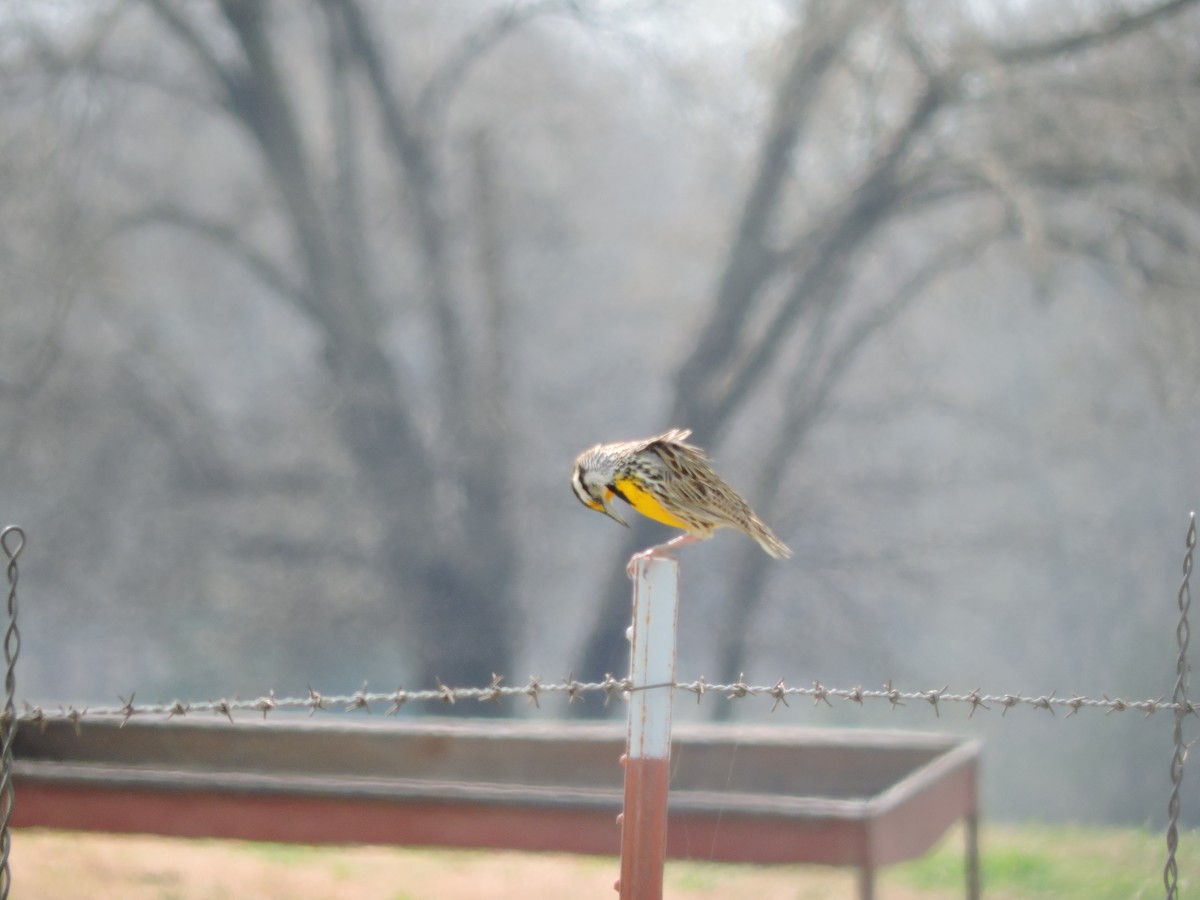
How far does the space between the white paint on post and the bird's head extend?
3.09ft

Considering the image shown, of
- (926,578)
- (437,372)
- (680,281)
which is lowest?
(926,578)

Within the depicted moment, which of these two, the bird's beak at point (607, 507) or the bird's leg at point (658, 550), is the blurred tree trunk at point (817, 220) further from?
the bird's leg at point (658, 550)

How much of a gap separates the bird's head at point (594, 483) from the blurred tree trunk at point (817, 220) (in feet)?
28.2

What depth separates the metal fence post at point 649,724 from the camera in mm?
2600

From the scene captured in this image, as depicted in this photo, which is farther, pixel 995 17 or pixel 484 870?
pixel 995 17

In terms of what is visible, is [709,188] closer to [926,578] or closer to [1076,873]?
[926,578]

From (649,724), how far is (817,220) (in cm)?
1049

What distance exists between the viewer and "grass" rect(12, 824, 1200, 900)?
4.64 m

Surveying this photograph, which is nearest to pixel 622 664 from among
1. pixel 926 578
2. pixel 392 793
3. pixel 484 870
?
pixel 926 578

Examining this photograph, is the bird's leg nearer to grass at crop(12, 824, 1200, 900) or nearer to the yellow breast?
the yellow breast

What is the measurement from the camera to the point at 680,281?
45.4ft

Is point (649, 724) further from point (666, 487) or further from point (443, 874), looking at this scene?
point (443, 874)

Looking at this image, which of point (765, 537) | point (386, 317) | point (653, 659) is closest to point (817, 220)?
point (386, 317)

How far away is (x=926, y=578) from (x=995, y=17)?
543 centimetres
